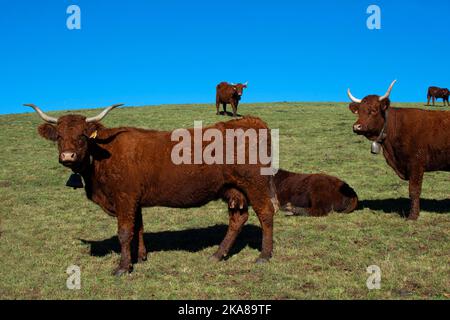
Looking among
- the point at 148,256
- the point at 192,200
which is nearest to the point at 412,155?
the point at 192,200

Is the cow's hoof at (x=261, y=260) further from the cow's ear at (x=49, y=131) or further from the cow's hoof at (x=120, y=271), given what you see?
the cow's ear at (x=49, y=131)

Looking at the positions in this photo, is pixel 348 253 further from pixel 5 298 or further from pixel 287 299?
pixel 5 298

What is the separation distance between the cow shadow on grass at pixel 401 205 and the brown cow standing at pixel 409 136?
101 cm

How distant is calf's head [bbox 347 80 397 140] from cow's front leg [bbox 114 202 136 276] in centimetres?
528

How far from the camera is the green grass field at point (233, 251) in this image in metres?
6.09

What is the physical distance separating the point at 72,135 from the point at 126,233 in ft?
5.45

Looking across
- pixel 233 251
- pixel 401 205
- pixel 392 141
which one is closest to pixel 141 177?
pixel 233 251

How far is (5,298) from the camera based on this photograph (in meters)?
5.98

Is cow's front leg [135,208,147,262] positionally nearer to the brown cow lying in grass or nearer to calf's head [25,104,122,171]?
calf's head [25,104,122,171]

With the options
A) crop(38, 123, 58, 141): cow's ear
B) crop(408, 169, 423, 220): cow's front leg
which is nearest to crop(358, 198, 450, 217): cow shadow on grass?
crop(408, 169, 423, 220): cow's front leg

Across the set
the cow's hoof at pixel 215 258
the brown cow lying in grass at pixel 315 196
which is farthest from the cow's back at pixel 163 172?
the brown cow lying in grass at pixel 315 196

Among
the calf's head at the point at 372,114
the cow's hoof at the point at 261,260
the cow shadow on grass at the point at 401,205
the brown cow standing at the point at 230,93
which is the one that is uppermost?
the brown cow standing at the point at 230,93

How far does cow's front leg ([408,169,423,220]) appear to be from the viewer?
9.80 m

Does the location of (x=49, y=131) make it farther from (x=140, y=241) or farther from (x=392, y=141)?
(x=392, y=141)
